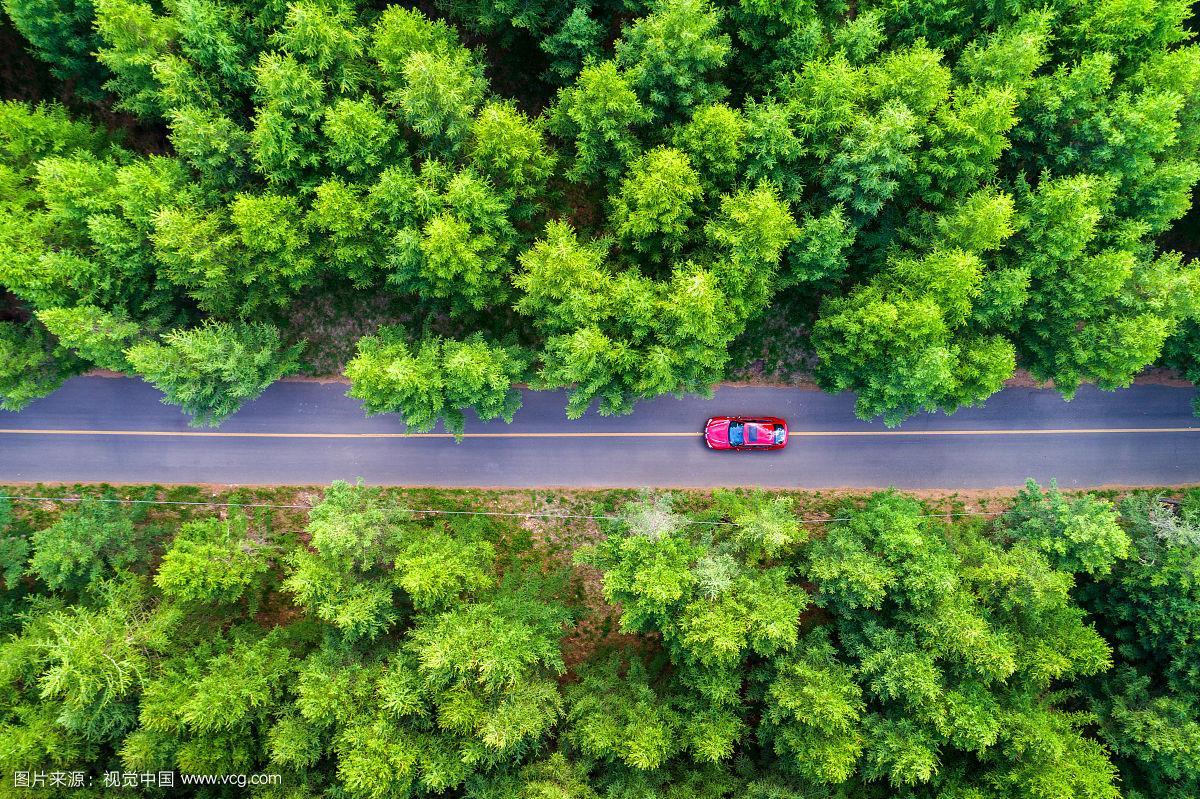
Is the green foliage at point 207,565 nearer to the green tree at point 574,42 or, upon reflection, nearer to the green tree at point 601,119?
the green tree at point 601,119

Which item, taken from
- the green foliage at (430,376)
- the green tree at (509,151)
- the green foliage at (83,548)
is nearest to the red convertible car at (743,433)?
the green foliage at (430,376)

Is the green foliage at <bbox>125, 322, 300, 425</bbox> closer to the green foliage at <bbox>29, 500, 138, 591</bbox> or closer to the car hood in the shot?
the green foliage at <bbox>29, 500, 138, 591</bbox>

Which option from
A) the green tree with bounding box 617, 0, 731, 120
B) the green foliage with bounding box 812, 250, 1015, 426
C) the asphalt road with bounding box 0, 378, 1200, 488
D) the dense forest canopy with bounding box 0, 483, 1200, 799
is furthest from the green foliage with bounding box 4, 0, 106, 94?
the green foliage with bounding box 812, 250, 1015, 426

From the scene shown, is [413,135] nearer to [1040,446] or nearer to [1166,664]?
[1040,446]

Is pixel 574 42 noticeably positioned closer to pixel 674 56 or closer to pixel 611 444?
pixel 674 56

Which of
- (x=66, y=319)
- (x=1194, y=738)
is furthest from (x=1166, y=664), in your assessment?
(x=66, y=319)
